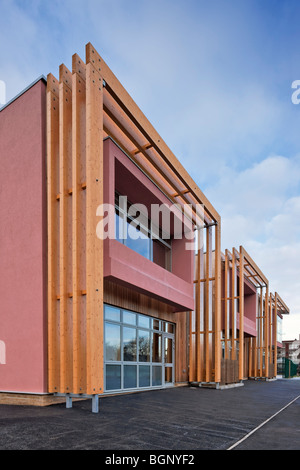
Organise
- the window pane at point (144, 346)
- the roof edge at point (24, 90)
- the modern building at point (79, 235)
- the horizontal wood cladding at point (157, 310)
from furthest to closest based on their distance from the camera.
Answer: the window pane at point (144, 346) < the horizontal wood cladding at point (157, 310) < the roof edge at point (24, 90) < the modern building at point (79, 235)

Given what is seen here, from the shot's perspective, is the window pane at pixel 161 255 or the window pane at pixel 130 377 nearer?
the window pane at pixel 130 377

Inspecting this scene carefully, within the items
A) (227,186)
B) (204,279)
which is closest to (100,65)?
(204,279)

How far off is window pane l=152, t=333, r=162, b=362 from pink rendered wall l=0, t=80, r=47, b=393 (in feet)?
22.4

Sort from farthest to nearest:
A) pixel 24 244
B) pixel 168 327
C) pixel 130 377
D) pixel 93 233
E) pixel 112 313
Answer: pixel 168 327
pixel 130 377
pixel 112 313
pixel 24 244
pixel 93 233

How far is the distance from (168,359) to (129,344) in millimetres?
4028

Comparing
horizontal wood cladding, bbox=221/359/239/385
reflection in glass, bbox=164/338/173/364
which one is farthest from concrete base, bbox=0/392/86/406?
horizontal wood cladding, bbox=221/359/239/385

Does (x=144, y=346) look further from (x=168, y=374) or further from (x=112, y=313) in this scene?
(x=168, y=374)

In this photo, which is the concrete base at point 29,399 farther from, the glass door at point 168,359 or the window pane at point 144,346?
the glass door at point 168,359

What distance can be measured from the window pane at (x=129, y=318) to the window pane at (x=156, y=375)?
261 cm

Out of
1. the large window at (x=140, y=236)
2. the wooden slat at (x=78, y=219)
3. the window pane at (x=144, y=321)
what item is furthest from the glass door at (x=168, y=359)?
the wooden slat at (x=78, y=219)

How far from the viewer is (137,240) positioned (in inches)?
562

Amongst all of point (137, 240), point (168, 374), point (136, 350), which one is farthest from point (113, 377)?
point (137, 240)

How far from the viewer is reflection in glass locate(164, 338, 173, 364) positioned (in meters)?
16.1

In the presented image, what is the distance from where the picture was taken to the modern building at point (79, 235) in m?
8.52
